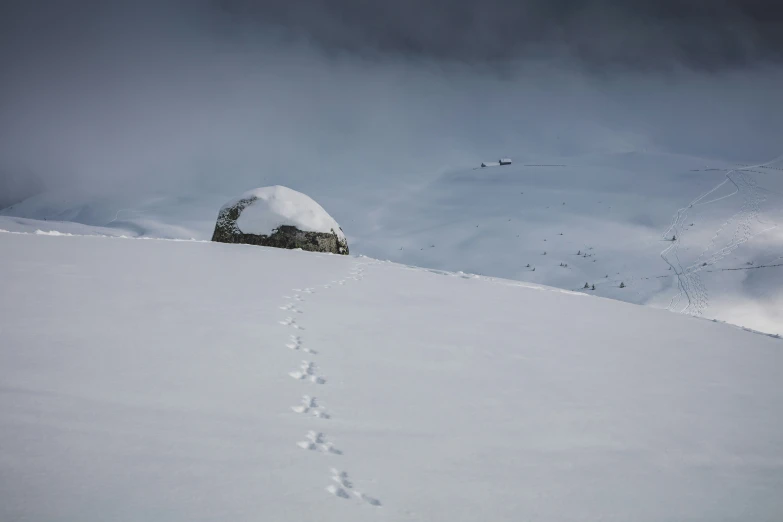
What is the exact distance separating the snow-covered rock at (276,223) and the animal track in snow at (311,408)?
338 inches

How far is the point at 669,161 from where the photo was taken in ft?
101

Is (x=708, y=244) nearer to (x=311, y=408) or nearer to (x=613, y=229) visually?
(x=613, y=229)

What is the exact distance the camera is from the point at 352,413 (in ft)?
9.89

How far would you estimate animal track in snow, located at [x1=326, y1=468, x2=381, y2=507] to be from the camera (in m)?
2.18

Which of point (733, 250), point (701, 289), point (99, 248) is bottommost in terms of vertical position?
point (99, 248)

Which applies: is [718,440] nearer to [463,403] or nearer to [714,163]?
[463,403]

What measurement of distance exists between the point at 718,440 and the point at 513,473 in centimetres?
133

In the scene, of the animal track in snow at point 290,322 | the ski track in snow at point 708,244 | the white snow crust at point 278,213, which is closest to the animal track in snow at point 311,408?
the animal track in snow at point 290,322

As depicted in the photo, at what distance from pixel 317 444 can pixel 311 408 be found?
45 cm

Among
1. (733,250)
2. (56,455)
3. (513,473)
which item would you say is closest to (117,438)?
(56,455)

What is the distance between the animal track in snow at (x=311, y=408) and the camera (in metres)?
2.97

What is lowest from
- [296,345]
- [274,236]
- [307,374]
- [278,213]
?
[307,374]

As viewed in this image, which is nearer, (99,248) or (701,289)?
(99,248)

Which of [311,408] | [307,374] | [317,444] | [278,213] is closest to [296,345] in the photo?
[307,374]
